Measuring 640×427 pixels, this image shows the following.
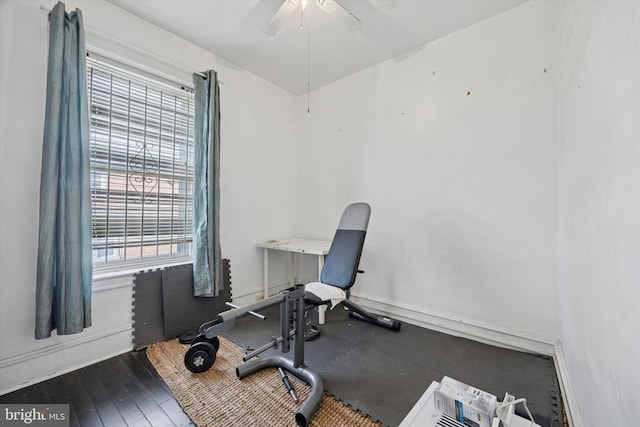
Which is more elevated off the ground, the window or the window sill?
A: the window

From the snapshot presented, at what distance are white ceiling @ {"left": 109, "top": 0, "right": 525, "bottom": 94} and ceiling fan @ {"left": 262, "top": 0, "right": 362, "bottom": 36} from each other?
204 millimetres

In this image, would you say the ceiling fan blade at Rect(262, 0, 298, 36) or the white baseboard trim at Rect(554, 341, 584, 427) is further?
the ceiling fan blade at Rect(262, 0, 298, 36)

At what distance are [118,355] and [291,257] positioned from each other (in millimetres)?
2045

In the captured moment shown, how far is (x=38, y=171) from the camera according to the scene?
5.68ft

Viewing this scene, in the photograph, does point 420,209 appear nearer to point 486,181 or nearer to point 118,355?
point 486,181

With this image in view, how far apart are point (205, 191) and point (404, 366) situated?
90.8 inches

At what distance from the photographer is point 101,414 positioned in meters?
1.44

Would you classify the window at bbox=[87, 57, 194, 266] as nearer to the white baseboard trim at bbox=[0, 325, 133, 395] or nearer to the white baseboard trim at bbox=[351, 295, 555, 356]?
the white baseboard trim at bbox=[0, 325, 133, 395]

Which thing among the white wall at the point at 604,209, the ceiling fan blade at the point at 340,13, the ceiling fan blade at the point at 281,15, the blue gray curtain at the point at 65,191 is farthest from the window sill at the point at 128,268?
the white wall at the point at 604,209

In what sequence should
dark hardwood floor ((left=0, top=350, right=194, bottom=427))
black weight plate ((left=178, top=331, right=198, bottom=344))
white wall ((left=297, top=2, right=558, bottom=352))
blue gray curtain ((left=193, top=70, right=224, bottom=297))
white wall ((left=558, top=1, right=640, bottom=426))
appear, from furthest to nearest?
1. blue gray curtain ((left=193, top=70, right=224, bottom=297))
2. black weight plate ((left=178, top=331, right=198, bottom=344))
3. white wall ((left=297, top=2, right=558, bottom=352))
4. dark hardwood floor ((left=0, top=350, right=194, bottom=427))
5. white wall ((left=558, top=1, right=640, bottom=426))

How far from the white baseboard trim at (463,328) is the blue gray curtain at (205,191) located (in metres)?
1.76

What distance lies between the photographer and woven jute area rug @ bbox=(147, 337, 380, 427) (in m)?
1.39

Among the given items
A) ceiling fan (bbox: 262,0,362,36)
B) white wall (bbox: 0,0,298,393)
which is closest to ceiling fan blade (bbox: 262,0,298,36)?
ceiling fan (bbox: 262,0,362,36)

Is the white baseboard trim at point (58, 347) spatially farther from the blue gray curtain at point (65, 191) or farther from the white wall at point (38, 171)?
the blue gray curtain at point (65, 191)
